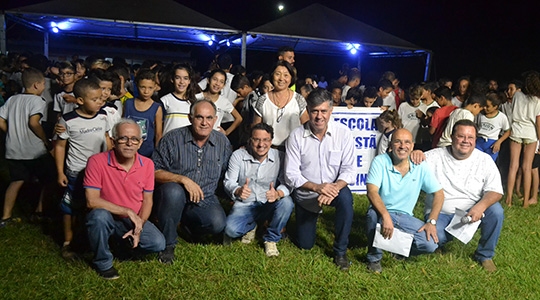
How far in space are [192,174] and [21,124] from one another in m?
2.04

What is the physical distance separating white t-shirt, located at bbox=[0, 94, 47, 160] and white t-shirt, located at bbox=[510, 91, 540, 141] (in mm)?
6186

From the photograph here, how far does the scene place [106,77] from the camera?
5035 mm

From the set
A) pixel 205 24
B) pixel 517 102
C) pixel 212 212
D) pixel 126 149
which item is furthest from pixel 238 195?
pixel 205 24

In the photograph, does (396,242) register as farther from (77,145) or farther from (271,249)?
(77,145)

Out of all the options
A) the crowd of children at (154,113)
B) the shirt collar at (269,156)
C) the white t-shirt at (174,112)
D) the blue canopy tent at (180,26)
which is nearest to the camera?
the crowd of children at (154,113)

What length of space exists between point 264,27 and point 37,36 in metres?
14.7

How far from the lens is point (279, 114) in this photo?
16.1 ft

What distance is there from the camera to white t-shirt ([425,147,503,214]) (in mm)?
4266

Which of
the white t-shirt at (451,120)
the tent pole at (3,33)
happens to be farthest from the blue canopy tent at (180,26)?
the white t-shirt at (451,120)

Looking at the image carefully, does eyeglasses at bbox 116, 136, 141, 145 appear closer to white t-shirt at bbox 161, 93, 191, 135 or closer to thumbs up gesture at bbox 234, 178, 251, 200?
thumbs up gesture at bbox 234, 178, 251, 200

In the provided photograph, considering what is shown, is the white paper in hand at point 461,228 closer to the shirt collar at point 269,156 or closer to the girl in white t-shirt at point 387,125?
the shirt collar at point 269,156

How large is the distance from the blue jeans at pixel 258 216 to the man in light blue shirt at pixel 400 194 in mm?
788

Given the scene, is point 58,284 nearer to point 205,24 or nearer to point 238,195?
point 238,195

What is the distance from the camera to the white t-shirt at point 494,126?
6.29 meters
